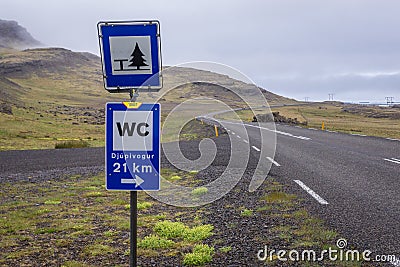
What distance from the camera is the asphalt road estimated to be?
19.9 ft

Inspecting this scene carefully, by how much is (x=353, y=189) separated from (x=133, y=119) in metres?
6.57

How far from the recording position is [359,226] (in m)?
6.41

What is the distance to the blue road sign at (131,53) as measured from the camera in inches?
177

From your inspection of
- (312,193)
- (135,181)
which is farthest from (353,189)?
(135,181)

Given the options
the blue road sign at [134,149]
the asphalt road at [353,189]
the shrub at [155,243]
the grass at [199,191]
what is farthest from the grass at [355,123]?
the blue road sign at [134,149]

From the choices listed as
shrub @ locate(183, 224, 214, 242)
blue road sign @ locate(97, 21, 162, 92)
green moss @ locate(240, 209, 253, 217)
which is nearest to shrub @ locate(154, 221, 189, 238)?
shrub @ locate(183, 224, 214, 242)

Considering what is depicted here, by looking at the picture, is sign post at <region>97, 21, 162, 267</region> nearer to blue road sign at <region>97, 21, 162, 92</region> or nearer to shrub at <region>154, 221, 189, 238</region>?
blue road sign at <region>97, 21, 162, 92</region>

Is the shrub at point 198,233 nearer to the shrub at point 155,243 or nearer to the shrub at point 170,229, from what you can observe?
the shrub at point 170,229

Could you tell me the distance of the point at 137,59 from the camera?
14.9 ft

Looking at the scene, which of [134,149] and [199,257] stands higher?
[134,149]

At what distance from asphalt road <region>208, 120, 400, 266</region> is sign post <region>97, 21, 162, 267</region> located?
294 centimetres

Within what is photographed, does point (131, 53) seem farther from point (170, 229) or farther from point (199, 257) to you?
point (170, 229)

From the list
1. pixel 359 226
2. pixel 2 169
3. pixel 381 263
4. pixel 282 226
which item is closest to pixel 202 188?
pixel 282 226

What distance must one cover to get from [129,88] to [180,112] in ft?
4.75
